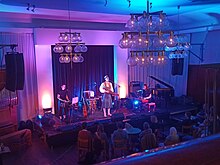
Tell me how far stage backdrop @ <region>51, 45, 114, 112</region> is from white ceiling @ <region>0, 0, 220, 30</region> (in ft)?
4.98

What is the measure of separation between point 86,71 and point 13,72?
5883 millimetres

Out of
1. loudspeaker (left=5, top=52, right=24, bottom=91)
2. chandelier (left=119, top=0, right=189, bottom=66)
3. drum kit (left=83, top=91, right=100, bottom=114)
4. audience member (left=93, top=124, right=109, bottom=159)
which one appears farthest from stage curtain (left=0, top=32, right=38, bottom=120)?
chandelier (left=119, top=0, right=189, bottom=66)

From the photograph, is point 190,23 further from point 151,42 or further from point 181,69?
point 151,42

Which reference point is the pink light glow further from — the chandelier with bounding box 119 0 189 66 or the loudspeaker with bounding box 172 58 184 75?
the loudspeaker with bounding box 172 58 184 75

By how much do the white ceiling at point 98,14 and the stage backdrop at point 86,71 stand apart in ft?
4.98

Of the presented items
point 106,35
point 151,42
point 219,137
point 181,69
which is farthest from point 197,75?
point 219,137

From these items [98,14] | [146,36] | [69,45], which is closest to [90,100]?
[98,14]

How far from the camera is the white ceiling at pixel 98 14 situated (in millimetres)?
7820

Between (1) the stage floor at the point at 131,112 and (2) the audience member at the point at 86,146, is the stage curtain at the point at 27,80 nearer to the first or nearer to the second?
(1) the stage floor at the point at 131,112

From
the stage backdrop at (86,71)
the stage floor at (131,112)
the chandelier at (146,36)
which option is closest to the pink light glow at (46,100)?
the stage backdrop at (86,71)

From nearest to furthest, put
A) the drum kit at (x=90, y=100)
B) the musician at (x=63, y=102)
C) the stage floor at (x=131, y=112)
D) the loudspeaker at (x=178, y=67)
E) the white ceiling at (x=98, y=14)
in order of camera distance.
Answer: the white ceiling at (x=98, y=14)
the stage floor at (x=131, y=112)
the musician at (x=63, y=102)
the drum kit at (x=90, y=100)
the loudspeaker at (x=178, y=67)

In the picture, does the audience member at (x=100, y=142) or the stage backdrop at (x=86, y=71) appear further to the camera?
the stage backdrop at (x=86, y=71)

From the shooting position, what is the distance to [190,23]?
12.8 metres

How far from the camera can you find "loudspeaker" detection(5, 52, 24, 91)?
754 cm
